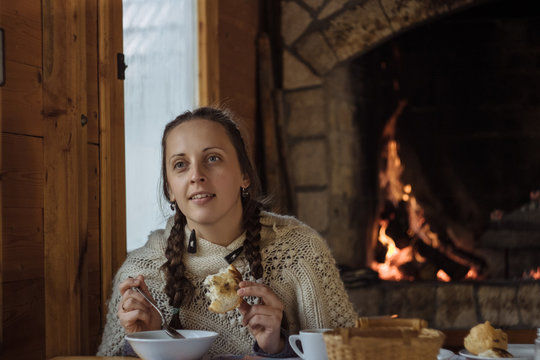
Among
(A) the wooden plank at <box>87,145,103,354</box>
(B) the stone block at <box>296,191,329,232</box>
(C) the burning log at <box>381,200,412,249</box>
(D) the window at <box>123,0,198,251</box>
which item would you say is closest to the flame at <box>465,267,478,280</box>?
(C) the burning log at <box>381,200,412,249</box>

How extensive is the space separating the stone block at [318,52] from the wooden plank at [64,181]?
6.41ft

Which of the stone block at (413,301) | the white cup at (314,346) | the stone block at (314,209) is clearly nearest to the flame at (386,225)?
the stone block at (413,301)

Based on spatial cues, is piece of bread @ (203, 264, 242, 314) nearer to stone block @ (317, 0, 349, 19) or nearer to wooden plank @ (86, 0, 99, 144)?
wooden plank @ (86, 0, 99, 144)

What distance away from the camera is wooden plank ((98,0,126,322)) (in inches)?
90.4

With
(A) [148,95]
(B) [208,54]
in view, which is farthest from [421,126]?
(A) [148,95]

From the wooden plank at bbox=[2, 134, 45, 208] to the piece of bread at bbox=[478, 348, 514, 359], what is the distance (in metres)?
1.22

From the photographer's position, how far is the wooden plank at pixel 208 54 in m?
3.29

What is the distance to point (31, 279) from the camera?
1916 millimetres

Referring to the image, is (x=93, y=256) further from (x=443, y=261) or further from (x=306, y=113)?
(x=443, y=261)

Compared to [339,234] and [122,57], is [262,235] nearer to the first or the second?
[122,57]

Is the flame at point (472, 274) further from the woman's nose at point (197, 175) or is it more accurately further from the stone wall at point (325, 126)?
the woman's nose at point (197, 175)

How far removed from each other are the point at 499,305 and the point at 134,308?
241 cm

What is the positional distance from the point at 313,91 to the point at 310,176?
0.47 meters

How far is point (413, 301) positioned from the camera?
365cm
